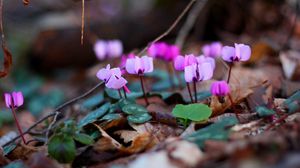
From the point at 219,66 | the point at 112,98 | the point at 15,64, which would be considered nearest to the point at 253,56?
the point at 219,66

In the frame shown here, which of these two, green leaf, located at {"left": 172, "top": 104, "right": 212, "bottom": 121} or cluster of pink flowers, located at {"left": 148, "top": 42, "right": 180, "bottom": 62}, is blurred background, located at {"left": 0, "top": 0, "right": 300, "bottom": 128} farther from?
green leaf, located at {"left": 172, "top": 104, "right": 212, "bottom": 121}

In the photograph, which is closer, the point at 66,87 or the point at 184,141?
the point at 184,141

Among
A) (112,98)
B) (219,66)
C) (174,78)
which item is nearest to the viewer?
(112,98)

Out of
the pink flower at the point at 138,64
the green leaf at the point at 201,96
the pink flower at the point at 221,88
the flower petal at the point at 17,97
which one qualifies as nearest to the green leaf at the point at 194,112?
the pink flower at the point at 221,88

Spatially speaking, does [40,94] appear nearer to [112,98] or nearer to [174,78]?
[174,78]

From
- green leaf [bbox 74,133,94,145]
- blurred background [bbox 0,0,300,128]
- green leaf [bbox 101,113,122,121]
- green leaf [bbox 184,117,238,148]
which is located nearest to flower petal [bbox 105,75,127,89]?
green leaf [bbox 101,113,122,121]

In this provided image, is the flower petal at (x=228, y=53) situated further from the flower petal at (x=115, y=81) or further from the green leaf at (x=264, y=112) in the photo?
the flower petal at (x=115, y=81)
